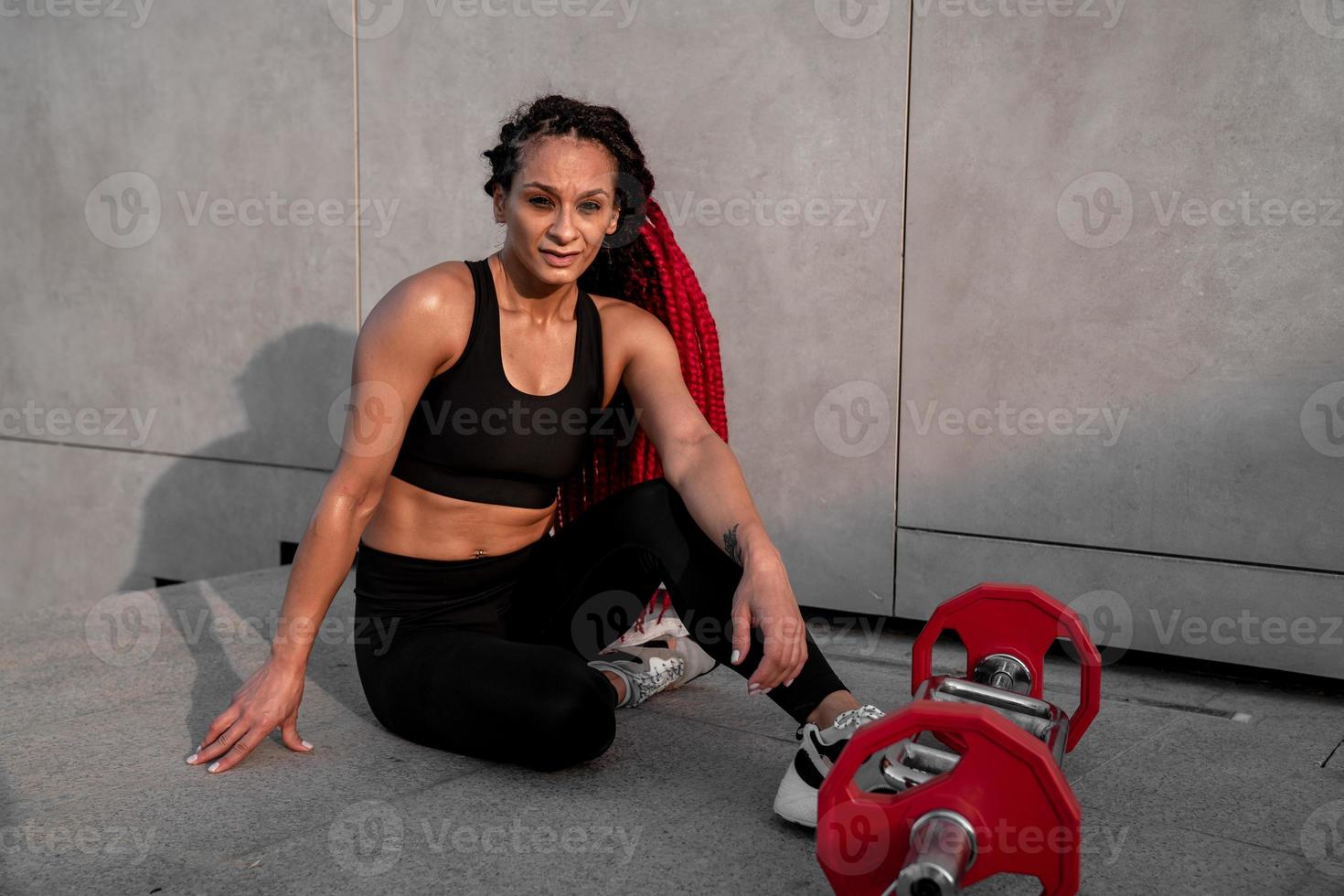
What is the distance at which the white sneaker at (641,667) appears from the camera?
2395 millimetres

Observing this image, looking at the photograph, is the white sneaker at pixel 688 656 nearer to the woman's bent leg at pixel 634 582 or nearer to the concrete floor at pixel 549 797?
the concrete floor at pixel 549 797

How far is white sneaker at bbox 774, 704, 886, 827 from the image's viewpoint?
5.75 feet

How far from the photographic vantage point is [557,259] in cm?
201

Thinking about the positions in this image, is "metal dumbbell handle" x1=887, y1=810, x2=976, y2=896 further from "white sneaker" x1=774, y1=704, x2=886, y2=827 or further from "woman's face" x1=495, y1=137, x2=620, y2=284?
"woman's face" x1=495, y1=137, x2=620, y2=284

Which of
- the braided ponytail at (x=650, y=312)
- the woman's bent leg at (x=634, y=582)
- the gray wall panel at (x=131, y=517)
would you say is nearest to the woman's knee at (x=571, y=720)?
the woman's bent leg at (x=634, y=582)

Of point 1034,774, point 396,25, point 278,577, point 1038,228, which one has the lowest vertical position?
point 278,577

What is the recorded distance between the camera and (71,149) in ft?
14.6

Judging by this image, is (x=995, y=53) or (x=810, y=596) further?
(x=810, y=596)

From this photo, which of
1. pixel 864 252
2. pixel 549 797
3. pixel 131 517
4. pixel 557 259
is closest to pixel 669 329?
pixel 557 259

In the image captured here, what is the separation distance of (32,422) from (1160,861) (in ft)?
15.1

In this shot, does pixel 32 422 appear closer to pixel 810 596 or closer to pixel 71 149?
pixel 71 149

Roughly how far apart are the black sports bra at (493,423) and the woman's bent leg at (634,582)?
142 millimetres

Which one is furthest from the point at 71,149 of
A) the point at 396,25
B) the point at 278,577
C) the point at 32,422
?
the point at 278,577

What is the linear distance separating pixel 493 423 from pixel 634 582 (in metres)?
0.40
